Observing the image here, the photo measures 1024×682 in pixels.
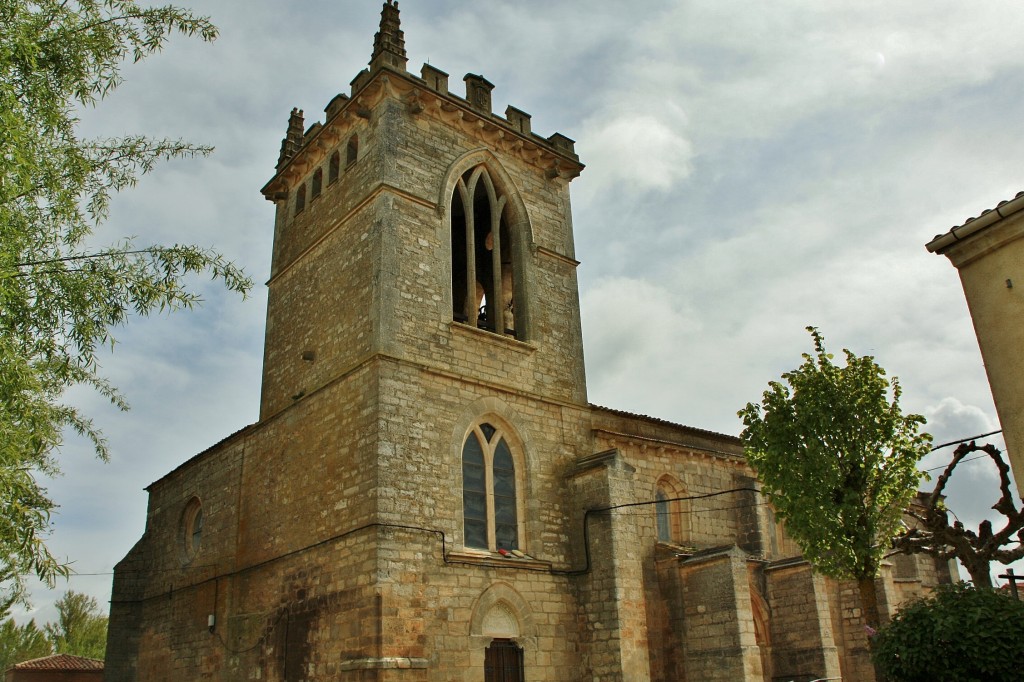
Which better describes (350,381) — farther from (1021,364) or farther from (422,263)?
(1021,364)

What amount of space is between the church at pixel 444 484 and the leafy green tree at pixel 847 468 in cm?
262

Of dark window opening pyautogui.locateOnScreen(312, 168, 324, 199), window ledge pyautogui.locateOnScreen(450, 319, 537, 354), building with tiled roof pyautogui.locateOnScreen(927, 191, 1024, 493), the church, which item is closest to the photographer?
building with tiled roof pyautogui.locateOnScreen(927, 191, 1024, 493)

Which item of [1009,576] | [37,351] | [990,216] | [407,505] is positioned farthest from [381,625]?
[990,216]

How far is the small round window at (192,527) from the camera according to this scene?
1894 cm

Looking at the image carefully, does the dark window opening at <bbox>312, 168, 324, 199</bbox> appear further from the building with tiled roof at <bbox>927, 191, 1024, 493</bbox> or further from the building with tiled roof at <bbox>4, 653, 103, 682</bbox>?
the building with tiled roof at <bbox>4, 653, 103, 682</bbox>

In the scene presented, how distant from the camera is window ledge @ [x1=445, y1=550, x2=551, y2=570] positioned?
1338cm

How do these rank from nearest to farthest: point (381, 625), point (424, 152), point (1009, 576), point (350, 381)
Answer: point (1009, 576)
point (381, 625)
point (350, 381)
point (424, 152)

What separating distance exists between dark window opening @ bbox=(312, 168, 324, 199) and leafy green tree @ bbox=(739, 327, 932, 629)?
11.2 meters

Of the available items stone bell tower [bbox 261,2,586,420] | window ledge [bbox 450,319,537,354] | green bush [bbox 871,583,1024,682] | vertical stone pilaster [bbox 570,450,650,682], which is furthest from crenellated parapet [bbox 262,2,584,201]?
green bush [bbox 871,583,1024,682]

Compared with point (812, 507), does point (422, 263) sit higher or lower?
higher

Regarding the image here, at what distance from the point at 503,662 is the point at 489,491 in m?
2.90

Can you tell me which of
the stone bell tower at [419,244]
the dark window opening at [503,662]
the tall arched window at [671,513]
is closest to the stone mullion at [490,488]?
the stone bell tower at [419,244]

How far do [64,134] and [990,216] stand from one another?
1135cm

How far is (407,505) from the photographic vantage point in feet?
43.0
